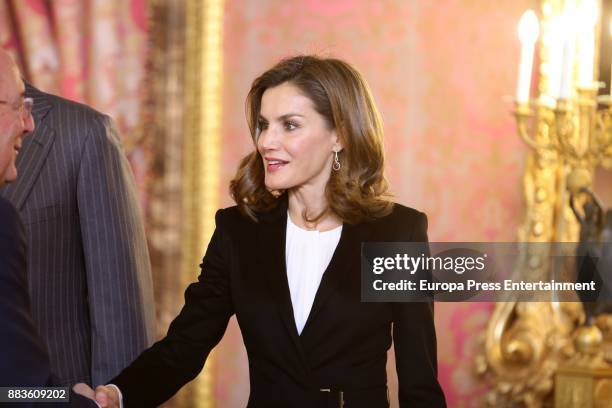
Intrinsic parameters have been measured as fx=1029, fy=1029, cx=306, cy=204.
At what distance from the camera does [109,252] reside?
219cm

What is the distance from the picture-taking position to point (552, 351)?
3885mm

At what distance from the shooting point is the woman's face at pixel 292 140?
251cm

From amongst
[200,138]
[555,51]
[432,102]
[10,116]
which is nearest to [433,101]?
[432,102]

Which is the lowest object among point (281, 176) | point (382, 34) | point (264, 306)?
point (264, 306)

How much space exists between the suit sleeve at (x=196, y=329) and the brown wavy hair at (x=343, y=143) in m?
0.17

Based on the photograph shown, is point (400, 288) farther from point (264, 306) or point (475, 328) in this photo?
point (475, 328)

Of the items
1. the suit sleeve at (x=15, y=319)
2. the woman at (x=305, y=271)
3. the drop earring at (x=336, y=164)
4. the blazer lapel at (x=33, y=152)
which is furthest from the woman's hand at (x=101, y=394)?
the drop earring at (x=336, y=164)

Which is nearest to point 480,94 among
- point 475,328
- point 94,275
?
point 475,328

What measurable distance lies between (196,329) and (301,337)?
0.92 feet

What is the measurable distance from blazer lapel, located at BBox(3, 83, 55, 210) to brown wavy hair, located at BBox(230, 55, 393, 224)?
62 cm

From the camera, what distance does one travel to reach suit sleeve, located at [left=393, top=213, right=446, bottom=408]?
94.2 inches

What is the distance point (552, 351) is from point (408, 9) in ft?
4.97

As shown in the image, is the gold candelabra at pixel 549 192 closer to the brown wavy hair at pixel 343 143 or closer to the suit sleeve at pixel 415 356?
the brown wavy hair at pixel 343 143

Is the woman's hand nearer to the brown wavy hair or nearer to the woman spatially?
the woman
